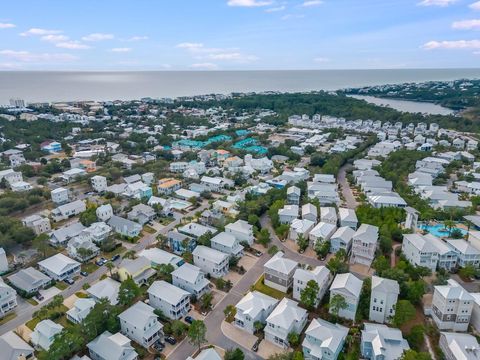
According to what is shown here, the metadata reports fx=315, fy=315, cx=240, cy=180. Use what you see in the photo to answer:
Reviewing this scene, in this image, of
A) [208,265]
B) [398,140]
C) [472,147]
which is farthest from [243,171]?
[472,147]

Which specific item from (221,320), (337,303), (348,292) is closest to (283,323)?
(337,303)

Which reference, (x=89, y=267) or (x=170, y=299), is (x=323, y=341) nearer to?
(x=170, y=299)

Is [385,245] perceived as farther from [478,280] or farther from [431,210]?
[431,210]

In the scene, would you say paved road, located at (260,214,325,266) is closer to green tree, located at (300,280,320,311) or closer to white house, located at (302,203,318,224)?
white house, located at (302,203,318,224)

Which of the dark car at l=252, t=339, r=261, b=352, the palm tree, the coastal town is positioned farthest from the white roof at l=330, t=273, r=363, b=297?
the palm tree

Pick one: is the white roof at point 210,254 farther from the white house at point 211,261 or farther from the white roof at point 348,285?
the white roof at point 348,285

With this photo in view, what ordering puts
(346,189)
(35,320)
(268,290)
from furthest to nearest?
(346,189), (268,290), (35,320)
